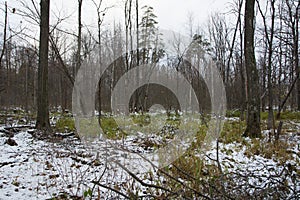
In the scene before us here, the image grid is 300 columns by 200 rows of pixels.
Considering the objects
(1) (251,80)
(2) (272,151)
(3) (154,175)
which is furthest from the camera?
(1) (251,80)

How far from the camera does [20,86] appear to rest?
19.7 m

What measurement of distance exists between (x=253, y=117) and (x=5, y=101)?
22.1 meters

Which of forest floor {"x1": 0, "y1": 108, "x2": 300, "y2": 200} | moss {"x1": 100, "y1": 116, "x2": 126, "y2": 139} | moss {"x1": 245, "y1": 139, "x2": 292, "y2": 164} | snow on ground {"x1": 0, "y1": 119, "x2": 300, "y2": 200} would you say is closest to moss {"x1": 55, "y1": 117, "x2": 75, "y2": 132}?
moss {"x1": 100, "y1": 116, "x2": 126, "y2": 139}

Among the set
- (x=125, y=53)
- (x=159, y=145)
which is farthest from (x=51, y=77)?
(x=159, y=145)

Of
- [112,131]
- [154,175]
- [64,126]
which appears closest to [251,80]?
[112,131]

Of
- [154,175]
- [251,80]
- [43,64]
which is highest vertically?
[43,64]

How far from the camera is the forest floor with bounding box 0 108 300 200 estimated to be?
2.34 metres

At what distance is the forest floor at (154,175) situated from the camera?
2.34 meters

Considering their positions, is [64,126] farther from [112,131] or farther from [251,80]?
[251,80]

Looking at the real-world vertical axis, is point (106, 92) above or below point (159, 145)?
above

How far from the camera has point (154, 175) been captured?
3664 millimetres

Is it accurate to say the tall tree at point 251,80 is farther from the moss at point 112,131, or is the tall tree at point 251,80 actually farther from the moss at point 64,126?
the moss at point 64,126

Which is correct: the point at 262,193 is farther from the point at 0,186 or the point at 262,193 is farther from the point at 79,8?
the point at 79,8

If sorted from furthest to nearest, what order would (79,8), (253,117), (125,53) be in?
1. (125,53)
2. (79,8)
3. (253,117)
